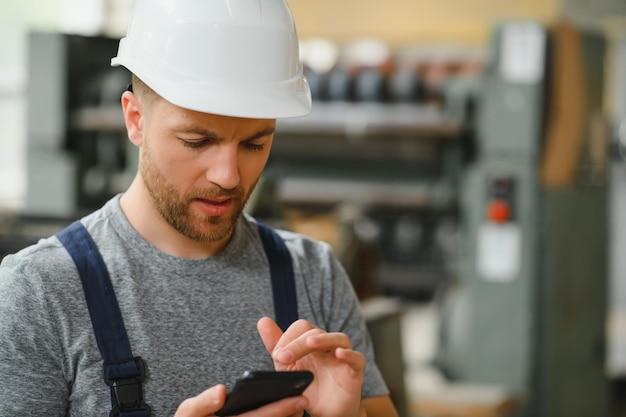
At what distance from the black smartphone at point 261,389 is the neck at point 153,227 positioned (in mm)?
268

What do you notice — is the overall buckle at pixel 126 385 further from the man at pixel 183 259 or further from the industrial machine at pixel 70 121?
the industrial machine at pixel 70 121

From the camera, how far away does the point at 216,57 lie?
4.16 feet

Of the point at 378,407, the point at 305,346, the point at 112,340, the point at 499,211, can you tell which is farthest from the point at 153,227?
the point at 499,211

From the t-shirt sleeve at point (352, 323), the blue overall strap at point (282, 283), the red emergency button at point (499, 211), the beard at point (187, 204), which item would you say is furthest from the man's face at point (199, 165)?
the red emergency button at point (499, 211)

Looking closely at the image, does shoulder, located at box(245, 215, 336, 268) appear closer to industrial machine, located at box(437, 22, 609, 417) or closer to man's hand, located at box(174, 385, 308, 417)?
man's hand, located at box(174, 385, 308, 417)

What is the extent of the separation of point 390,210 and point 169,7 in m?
5.12

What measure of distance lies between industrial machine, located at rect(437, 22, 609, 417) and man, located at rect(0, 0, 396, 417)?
2441 millimetres

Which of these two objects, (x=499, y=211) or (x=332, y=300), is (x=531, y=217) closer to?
(x=499, y=211)

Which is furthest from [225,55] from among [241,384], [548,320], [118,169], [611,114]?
[611,114]

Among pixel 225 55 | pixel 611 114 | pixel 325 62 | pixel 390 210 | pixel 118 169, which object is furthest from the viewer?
pixel 325 62

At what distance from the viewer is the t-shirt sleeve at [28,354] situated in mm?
1200

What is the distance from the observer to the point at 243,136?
4.24 feet

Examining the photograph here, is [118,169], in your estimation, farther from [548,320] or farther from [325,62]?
[325,62]

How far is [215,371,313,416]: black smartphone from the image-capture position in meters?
1.12
